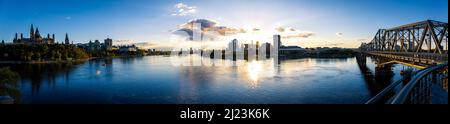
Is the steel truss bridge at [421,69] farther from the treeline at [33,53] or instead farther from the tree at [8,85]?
the treeline at [33,53]

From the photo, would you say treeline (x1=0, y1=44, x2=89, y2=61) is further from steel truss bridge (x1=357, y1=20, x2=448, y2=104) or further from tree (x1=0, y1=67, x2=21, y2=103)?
steel truss bridge (x1=357, y1=20, x2=448, y2=104)

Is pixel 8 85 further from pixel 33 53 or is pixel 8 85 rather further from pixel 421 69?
pixel 33 53

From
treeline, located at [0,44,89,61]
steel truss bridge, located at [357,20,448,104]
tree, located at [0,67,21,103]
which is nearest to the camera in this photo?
steel truss bridge, located at [357,20,448,104]

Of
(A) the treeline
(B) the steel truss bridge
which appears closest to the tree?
(B) the steel truss bridge

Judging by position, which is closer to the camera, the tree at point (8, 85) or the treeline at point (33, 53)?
the tree at point (8, 85)

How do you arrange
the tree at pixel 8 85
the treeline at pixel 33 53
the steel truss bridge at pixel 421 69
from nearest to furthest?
the steel truss bridge at pixel 421 69 → the tree at pixel 8 85 → the treeline at pixel 33 53

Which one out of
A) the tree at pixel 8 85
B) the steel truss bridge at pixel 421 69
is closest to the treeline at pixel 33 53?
the tree at pixel 8 85

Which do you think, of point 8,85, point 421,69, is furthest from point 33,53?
point 421,69

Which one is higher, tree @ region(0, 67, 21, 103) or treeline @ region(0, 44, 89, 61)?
treeline @ region(0, 44, 89, 61)
